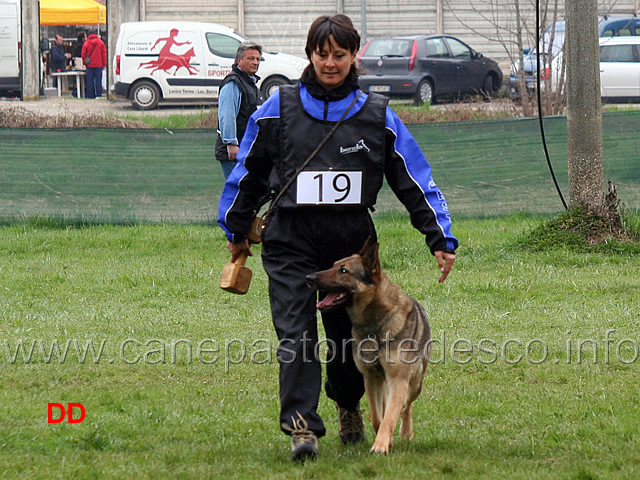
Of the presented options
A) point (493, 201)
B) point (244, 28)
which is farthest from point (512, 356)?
point (244, 28)

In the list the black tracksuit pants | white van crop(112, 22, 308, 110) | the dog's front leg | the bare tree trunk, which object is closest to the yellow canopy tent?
white van crop(112, 22, 308, 110)

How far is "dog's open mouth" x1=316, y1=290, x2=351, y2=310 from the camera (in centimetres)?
402

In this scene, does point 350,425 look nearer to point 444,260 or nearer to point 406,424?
point 406,424

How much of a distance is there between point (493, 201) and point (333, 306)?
7.84m

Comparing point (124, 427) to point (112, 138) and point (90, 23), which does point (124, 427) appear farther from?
point (90, 23)

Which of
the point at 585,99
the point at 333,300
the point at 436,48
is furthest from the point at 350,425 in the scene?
the point at 436,48

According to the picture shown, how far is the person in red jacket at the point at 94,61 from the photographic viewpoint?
81.5ft

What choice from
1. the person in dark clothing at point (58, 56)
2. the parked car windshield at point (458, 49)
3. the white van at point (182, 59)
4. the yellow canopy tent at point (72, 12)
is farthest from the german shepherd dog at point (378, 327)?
the yellow canopy tent at point (72, 12)

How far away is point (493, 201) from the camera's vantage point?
11.6 meters

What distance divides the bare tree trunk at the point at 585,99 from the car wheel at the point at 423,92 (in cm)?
1198

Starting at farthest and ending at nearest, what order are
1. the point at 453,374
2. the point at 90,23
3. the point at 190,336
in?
the point at 90,23
the point at 190,336
the point at 453,374

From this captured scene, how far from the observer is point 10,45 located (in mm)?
23812

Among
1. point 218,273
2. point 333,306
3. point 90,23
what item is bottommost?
point 218,273

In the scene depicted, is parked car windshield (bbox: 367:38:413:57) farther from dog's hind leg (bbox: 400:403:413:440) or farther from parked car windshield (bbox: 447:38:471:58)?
dog's hind leg (bbox: 400:403:413:440)
